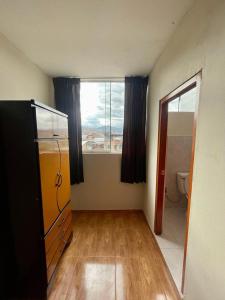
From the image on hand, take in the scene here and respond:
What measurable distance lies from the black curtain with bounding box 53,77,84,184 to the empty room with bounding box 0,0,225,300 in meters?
0.02

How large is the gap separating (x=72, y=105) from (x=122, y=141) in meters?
1.10

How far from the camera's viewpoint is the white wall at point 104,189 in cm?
314

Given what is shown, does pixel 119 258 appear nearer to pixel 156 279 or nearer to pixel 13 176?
pixel 156 279

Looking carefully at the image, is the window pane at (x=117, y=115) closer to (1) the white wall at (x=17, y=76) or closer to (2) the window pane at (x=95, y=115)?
(2) the window pane at (x=95, y=115)

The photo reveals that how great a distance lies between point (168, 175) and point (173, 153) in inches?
17.6

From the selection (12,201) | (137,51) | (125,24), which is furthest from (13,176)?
(137,51)

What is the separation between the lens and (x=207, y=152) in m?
1.09

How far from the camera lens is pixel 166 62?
192cm

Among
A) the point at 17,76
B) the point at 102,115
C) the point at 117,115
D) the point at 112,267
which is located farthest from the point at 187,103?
the point at 112,267

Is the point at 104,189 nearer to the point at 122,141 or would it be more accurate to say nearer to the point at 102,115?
the point at 122,141

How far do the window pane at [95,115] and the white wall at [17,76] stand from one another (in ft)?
2.51

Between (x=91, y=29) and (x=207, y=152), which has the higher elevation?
(x=91, y=29)

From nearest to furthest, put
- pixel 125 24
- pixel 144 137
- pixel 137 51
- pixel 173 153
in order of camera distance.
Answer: pixel 125 24 → pixel 137 51 → pixel 144 137 → pixel 173 153

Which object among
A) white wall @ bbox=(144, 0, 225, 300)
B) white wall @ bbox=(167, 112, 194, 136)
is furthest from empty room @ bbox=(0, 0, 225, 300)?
white wall @ bbox=(167, 112, 194, 136)
